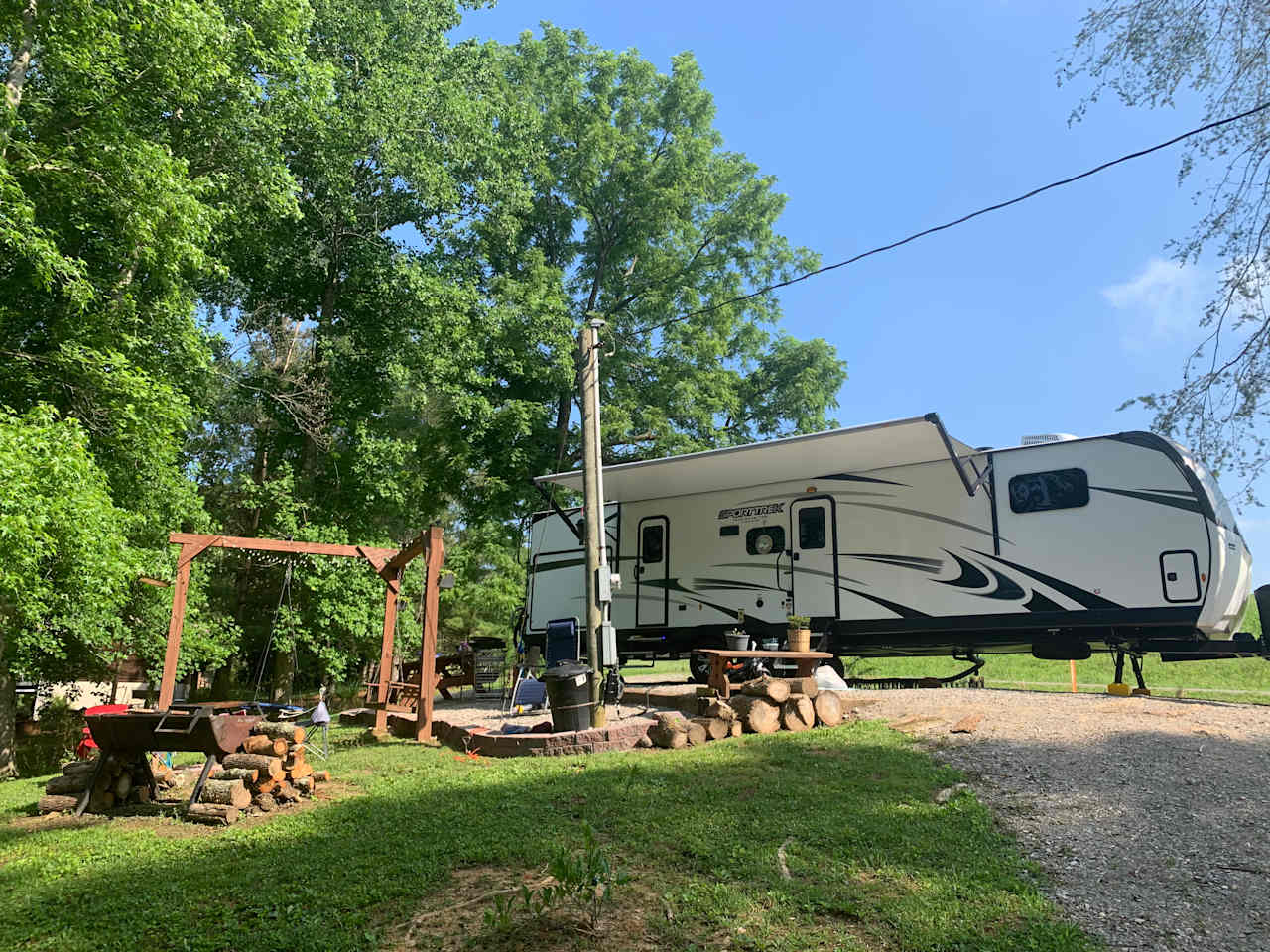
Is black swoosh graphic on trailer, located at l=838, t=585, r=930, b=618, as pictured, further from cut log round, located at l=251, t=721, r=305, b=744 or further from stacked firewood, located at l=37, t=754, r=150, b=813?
stacked firewood, located at l=37, t=754, r=150, b=813

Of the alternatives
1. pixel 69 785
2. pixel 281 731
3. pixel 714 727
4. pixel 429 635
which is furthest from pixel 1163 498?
pixel 69 785

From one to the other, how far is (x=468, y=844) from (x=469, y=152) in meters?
16.5

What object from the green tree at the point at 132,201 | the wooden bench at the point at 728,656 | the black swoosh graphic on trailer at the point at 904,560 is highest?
the green tree at the point at 132,201

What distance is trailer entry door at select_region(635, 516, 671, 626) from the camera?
43.1ft

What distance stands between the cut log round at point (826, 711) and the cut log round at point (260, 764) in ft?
16.2

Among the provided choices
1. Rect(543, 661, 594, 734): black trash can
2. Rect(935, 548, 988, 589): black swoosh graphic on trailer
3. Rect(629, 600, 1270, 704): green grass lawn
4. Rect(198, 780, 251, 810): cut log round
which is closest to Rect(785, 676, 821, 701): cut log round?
Rect(543, 661, 594, 734): black trash can

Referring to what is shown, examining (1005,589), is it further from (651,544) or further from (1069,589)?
(651,544)

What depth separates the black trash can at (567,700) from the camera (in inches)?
328

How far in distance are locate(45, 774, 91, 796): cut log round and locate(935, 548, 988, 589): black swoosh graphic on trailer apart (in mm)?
9466

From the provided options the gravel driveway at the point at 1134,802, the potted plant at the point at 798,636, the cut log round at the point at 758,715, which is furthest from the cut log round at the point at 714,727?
the potted plant at the point at 798,636

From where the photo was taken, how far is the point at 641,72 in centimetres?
2370

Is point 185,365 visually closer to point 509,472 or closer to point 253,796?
point 509,472

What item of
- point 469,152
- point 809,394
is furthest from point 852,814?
point 809,394

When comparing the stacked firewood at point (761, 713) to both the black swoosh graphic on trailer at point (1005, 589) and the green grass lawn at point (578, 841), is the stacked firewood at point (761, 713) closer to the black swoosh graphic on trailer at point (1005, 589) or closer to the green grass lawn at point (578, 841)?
the green grass lawn at point (578, 841)
